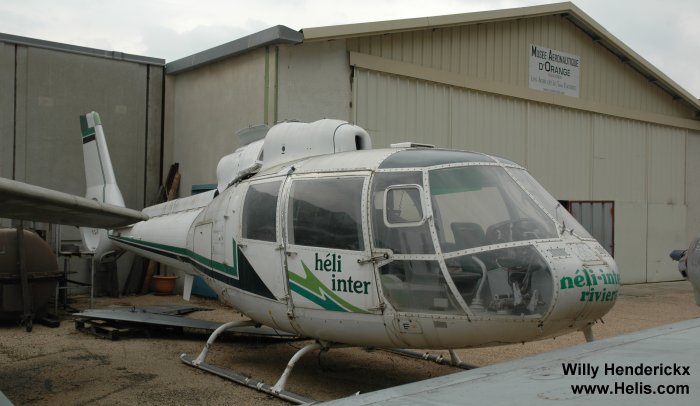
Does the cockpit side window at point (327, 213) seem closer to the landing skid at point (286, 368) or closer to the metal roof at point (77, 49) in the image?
the landing skid at point (286, 368)

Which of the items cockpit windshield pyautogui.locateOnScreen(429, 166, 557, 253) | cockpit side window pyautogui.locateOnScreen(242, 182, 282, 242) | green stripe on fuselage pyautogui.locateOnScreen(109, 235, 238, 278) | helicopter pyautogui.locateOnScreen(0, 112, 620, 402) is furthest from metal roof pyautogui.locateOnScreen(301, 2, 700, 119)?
cockpit windshield pyautogui.locateOnScreen(429, 166, 557, 253)

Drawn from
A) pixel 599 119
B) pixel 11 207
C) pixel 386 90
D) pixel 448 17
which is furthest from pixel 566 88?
pixel 11 207

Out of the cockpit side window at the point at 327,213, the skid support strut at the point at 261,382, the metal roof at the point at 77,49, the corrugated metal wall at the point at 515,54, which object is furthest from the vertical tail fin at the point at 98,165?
the cockpit side window at the point at 327,213

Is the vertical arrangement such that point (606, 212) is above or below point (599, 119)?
below

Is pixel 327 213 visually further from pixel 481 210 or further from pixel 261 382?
pixel 261 382

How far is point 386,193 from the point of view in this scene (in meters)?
5.67

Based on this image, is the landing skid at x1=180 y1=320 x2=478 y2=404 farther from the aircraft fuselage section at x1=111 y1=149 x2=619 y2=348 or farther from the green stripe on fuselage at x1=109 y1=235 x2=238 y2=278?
the green stripe on fuselage at x1=109 y1=235 x2=238 y2=278

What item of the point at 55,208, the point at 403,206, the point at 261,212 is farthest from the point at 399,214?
the point at 55,208

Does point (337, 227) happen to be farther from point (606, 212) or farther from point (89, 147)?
point (606, 212)

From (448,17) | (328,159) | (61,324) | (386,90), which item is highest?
(448,17)

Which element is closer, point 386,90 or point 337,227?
point 337,227

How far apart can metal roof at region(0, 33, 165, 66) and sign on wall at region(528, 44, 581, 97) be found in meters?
9.24

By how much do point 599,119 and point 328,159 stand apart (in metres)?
13.5

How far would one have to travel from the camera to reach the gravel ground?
6230 mm
